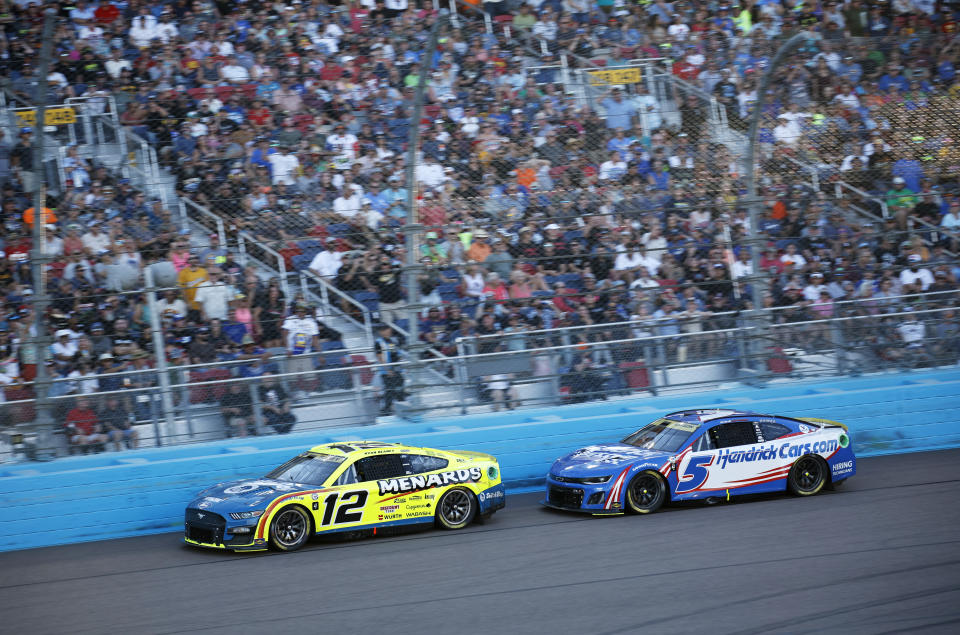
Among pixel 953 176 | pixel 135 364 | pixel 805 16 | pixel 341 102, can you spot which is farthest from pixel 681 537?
pixel 805 16

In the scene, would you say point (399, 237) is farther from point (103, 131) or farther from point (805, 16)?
point (805, 16)

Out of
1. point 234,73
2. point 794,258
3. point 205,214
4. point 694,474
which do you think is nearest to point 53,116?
point 205,214

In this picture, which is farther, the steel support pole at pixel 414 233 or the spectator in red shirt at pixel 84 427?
the steel support pole at pixel 414 233

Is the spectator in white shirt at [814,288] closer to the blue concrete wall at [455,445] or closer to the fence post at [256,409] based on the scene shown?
the blue concrete wall at [455,445]

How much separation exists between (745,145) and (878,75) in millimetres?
2944

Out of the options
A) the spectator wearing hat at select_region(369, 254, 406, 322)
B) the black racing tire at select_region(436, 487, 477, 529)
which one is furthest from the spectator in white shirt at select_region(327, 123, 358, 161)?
the black racing tire at select_region(436, 487, 477, 529)

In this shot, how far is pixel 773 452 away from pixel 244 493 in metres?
5.90

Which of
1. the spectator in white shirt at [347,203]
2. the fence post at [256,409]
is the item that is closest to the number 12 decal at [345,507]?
the fence post at [256,409]

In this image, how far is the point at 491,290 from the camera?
13.1 m

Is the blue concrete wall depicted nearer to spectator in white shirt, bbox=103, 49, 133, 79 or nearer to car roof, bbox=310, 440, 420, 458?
car roof, bbox=310, 440, 420, 458

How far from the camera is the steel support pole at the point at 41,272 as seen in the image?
36.4 ft

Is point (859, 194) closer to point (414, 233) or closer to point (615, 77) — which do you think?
point (615, 77)

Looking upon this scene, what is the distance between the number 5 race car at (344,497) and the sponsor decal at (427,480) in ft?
0.03

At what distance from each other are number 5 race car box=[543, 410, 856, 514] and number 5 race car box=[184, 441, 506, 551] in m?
1.08
